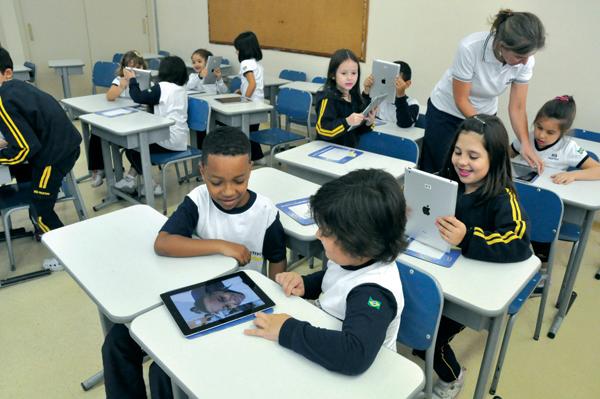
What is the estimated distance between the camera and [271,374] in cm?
98

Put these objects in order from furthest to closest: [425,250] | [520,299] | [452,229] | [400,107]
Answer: [400,107] < [520,299] < [425,250] < [452,229]

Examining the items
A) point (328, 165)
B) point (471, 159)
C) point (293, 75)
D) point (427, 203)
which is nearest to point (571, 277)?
point (471, 159)

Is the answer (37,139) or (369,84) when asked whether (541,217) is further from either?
(37,139)

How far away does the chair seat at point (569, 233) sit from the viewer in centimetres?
236

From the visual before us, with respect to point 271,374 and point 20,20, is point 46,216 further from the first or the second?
point 20,20

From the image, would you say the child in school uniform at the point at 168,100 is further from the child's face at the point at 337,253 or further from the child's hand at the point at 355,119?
the child's face at the point at 337,253

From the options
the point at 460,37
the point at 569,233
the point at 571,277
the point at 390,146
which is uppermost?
the point at 460,37

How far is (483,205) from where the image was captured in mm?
1635

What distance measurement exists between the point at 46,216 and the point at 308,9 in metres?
4.12

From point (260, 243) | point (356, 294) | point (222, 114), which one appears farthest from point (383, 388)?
point (222, 114)

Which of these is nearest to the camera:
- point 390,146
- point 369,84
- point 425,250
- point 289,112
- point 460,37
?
point 425,250

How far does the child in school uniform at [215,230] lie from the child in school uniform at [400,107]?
1.69 meters

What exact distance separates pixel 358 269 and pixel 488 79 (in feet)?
5.49

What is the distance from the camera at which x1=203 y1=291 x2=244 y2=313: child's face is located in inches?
46.8
